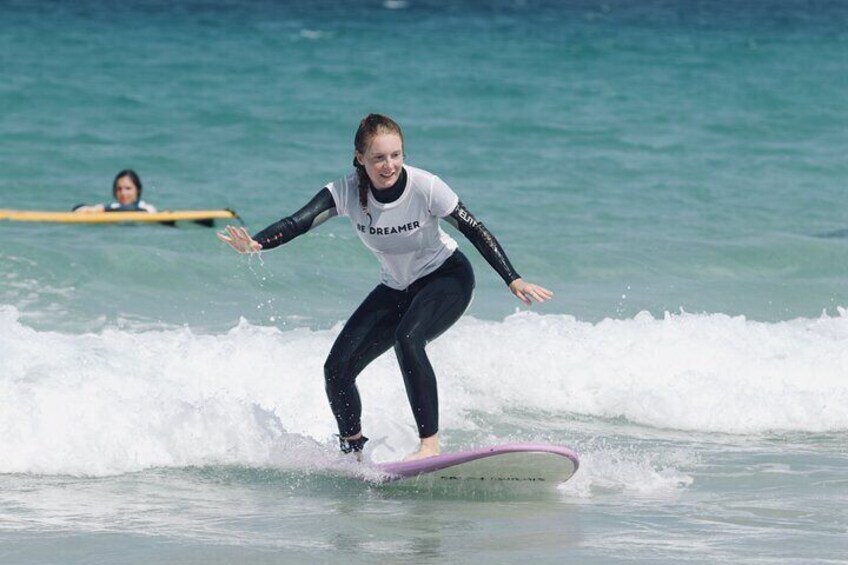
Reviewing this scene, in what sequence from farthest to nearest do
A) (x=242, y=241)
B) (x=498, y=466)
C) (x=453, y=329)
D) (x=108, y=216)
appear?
1. (x=108, y=216)
2. (x=453, y=329)
3. (x=498, y=466)
4. (x=242, y=241)

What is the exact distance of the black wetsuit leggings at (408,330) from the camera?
7270 millimetres

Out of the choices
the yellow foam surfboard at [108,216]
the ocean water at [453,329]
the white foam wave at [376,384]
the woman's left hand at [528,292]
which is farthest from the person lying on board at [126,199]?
the woman's left hand at [528,292]

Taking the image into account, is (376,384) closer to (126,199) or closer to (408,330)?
(408,330)

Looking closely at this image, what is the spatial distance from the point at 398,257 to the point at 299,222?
55cm

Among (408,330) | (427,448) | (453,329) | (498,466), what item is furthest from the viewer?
(453,329)

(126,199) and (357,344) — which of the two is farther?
(126,199)

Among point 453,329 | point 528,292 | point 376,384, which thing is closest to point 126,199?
point 453,329

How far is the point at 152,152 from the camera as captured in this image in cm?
2275

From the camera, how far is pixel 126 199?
17344 mm

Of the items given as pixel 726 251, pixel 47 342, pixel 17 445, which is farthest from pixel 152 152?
→ pixel 17 445

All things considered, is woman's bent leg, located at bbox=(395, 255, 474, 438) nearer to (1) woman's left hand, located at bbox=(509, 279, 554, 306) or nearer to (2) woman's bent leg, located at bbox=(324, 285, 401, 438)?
(2) woman's bent leg, located at bbox=(324, 285, 401, 438)

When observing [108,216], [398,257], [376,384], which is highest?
[108,216]

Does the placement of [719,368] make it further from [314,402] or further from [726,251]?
[726,251]

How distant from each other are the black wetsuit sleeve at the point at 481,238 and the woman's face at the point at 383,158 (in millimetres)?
374
